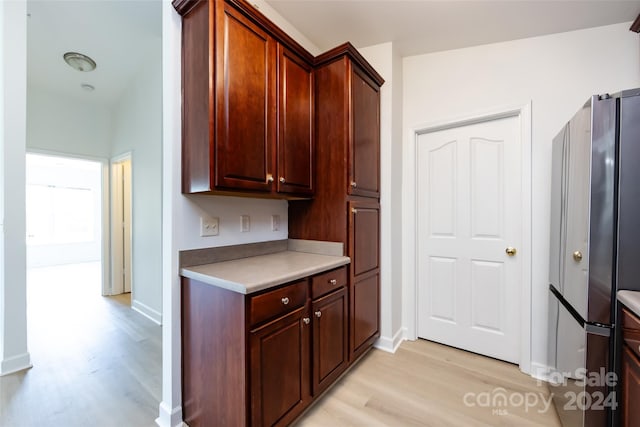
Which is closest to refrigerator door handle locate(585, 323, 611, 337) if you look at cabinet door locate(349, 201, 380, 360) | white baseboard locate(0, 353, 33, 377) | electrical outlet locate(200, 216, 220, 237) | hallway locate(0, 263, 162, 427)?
cabinet door locate(349, 201, 380, 360)

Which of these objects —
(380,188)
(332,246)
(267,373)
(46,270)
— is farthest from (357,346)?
(46,270)

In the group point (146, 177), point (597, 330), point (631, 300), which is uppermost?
point (146, 177)

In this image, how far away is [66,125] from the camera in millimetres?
3582

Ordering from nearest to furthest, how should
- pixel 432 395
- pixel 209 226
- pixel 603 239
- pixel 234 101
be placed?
pixel 603 239 → pixel 234 101 → pixel 209 226 → pixel 432 395

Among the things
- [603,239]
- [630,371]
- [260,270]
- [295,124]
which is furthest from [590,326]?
[295,124]

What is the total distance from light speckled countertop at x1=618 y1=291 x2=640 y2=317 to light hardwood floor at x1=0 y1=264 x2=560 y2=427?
971 mm

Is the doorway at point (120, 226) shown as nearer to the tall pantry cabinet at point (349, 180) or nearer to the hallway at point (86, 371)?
the hallway at point (86, 371)

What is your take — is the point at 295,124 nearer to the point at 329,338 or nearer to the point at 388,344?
the point at 329,338

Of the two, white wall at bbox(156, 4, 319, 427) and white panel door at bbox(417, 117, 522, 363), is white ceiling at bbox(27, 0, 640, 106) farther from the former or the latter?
white wall at bbox(156, 4, 319, 427)

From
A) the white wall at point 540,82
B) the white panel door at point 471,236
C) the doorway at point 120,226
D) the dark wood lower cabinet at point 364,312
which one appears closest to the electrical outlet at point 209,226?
the dark wood lower cabinet at point 364,312

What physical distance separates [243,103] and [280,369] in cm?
140

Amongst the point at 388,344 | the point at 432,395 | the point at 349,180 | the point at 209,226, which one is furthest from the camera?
the point at 388,344

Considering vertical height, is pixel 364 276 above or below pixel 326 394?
above

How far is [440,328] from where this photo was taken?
2.46 m
